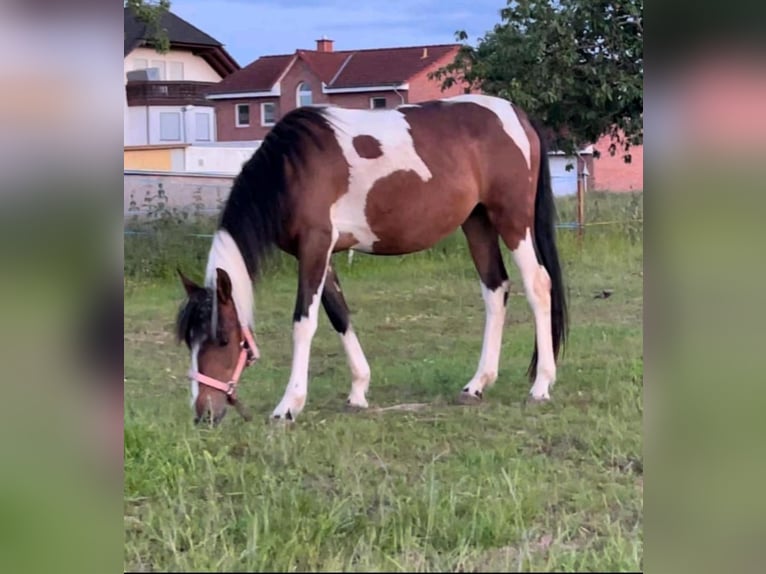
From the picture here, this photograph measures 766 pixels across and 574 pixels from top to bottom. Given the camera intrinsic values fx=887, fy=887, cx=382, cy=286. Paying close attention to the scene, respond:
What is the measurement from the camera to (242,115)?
3.18m

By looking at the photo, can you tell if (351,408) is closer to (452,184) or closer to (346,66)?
(452,184)

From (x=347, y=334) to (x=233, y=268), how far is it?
1.58 ft

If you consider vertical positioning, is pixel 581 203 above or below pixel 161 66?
below

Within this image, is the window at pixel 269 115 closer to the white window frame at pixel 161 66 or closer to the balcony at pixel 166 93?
the balcony at pixel 166 93

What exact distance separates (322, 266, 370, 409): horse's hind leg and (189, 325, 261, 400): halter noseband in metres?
0.31

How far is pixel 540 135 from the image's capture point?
3297 mm

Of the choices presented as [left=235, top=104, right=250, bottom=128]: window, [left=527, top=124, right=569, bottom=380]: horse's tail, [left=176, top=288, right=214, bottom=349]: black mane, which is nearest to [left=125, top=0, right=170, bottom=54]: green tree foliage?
[left=235, top=104, right=250, bottom=128]: window

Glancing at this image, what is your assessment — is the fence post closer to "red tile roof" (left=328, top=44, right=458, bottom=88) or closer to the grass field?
the grass field

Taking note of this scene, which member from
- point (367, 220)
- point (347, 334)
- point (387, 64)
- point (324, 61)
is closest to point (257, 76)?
point (324, 61)

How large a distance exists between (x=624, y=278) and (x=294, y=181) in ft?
4.08

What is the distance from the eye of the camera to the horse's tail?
3.36 meters

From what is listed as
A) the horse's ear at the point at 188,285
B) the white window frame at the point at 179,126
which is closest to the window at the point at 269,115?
the white window frame at the point at 179,126

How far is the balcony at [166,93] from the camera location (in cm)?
301

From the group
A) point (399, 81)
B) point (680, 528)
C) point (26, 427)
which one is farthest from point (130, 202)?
point (680, 528)
